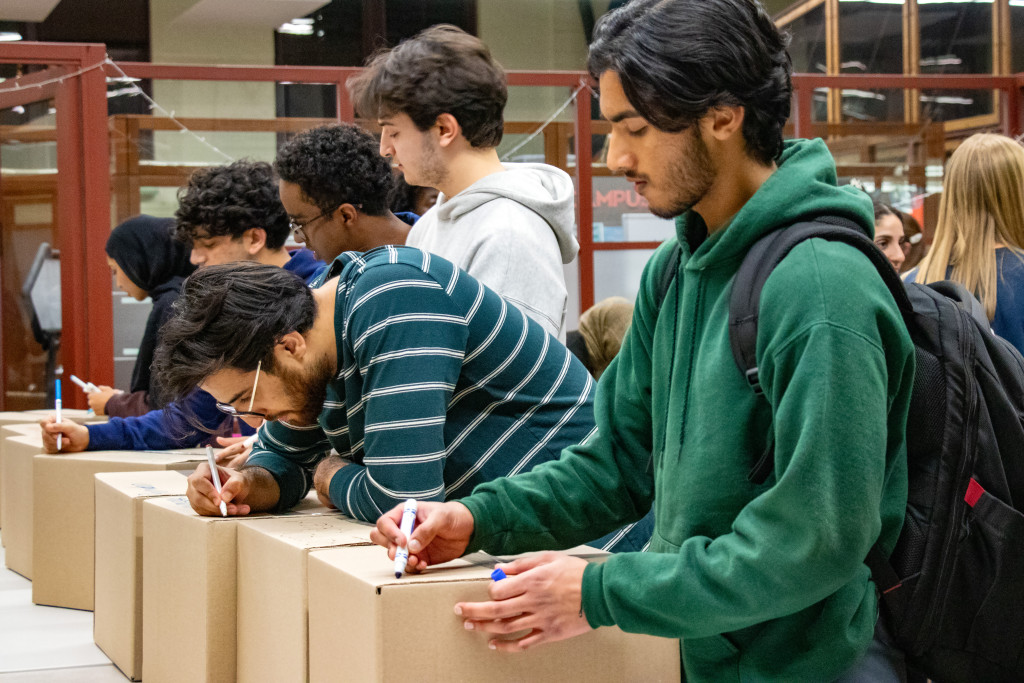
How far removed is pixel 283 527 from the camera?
60.6 inches

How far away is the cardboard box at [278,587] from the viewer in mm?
1333

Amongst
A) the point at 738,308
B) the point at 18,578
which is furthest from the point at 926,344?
the point at 18,578

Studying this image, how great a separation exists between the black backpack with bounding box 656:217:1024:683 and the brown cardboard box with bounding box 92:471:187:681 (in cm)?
131

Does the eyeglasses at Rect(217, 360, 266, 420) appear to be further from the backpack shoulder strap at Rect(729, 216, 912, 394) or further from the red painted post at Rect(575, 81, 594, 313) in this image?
the red painted post at Rect(575, 81, 594, 313)

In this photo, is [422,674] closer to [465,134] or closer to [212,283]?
[212,283]

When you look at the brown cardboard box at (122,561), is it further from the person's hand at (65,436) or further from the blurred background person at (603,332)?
the blurred background person at (603,332)

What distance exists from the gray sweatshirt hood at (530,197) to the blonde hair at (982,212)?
89cm

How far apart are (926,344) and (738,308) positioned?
21 centimetres

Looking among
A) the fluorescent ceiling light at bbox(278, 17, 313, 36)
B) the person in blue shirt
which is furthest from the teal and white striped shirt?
the fluorescent ceiling light at bbox(278, 17, 313, 36)

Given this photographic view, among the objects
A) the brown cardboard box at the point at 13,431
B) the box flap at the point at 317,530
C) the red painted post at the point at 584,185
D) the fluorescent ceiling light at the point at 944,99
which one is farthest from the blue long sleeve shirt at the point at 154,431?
the fluorescent ceiling light at the point at 944,99

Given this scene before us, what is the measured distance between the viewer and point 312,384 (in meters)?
1.63

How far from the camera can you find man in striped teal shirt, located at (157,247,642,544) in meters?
1.46

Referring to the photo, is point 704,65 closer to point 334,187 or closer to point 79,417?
point 334,187

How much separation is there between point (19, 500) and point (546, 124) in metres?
2.84
